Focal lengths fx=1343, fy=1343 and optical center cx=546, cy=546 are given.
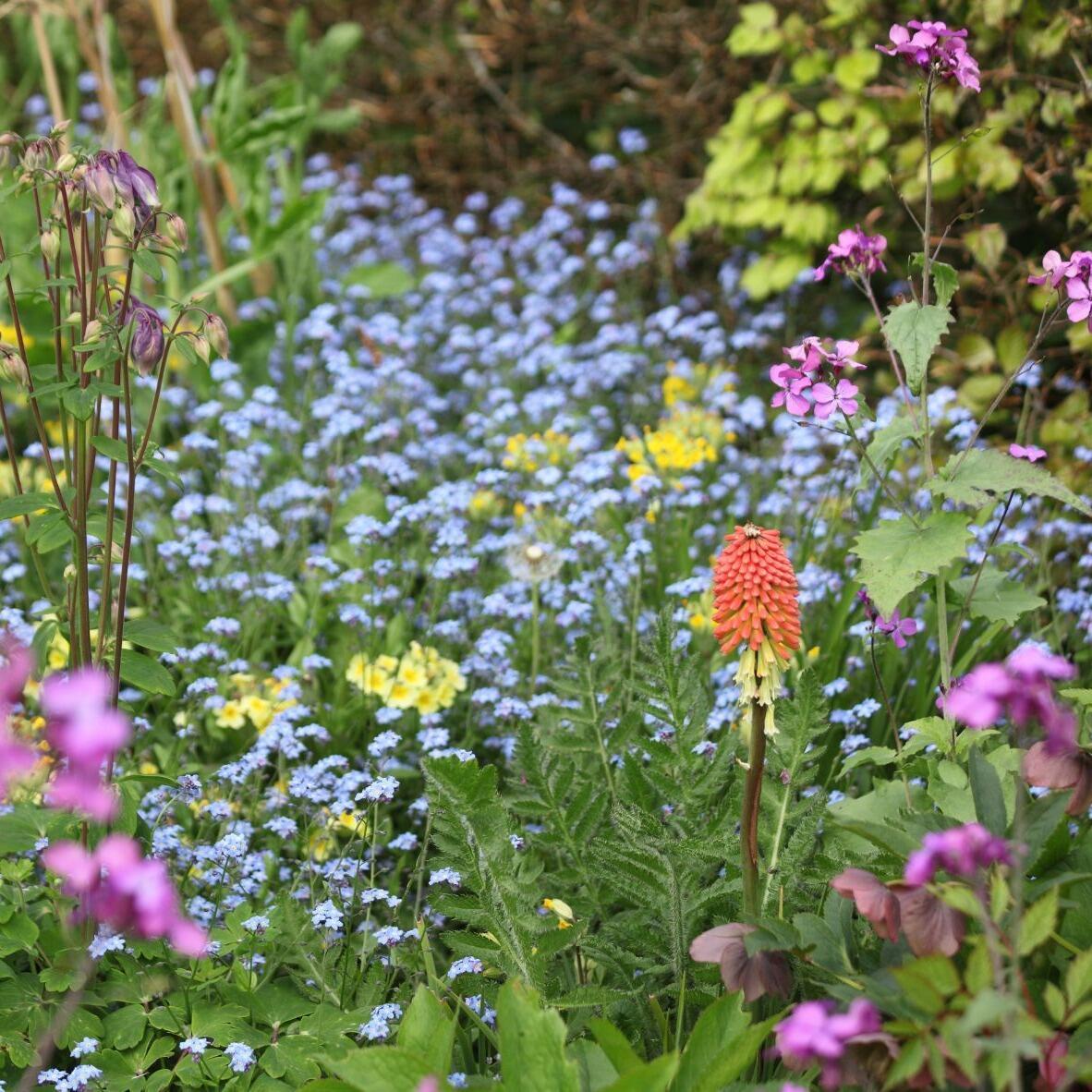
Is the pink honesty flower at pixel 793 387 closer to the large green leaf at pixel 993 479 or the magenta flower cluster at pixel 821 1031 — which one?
the large green leaf at pixel 993 479

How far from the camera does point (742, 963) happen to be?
167 cm

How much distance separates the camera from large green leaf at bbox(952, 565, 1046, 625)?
2.09 m

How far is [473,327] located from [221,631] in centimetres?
258

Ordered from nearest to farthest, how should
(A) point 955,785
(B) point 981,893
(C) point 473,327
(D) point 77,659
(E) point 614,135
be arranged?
(B) point 981,893 → (A) point 955,785 → (D) point 77,659 → (C) point 473,327 → (E) point 614,135

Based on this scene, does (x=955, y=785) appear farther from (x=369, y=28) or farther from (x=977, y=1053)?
(x=369, y=28)

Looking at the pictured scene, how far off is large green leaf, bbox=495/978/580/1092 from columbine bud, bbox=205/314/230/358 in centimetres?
103

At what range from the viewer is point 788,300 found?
16.1 ft

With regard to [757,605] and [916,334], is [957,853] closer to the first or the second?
[757,605]

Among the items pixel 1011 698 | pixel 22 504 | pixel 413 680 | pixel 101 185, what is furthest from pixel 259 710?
pixel 1011 698

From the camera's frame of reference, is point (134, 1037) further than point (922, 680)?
No

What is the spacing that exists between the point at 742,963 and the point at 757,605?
45 cm

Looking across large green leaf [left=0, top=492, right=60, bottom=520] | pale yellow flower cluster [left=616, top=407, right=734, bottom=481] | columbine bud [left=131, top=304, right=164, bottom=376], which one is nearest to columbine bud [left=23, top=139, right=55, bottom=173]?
columbine bud [left=131, top=304, right=164, bottom=376]

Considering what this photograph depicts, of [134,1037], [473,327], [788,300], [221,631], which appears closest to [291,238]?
[473,327]

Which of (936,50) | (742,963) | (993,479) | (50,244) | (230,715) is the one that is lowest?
(230,715)
